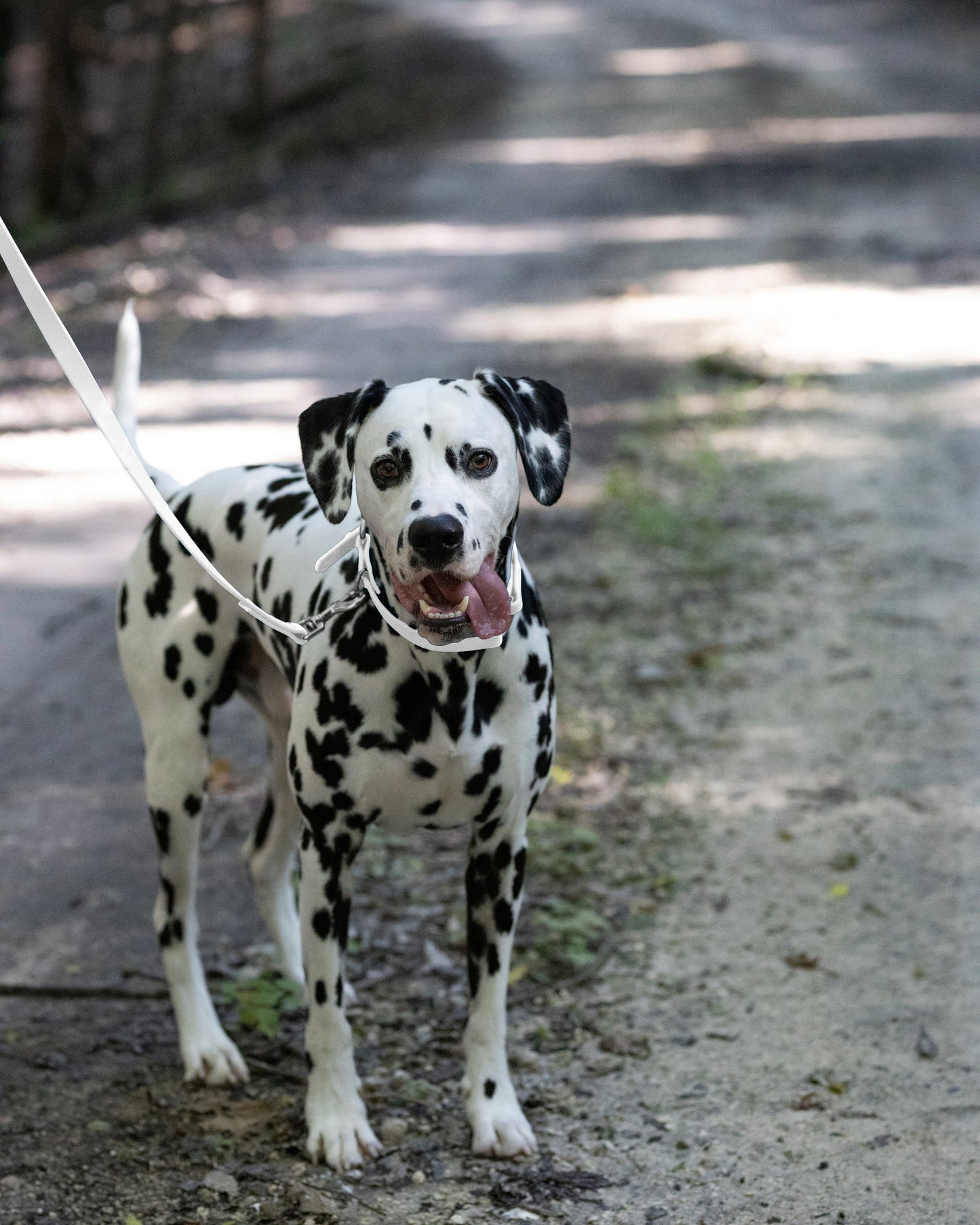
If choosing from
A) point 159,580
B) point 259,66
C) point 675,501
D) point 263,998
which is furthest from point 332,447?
point 259,66

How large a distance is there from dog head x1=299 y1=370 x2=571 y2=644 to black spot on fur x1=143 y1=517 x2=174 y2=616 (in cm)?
80

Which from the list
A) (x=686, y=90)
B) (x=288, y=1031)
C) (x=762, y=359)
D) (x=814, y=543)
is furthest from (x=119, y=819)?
(x=686, y=90)

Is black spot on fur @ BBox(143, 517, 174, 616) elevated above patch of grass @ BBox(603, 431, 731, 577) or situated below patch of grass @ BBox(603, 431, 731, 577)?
above

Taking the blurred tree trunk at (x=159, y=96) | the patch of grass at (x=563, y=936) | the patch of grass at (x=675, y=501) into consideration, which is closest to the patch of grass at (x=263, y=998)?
the patch of grass at (x=563, y=936)

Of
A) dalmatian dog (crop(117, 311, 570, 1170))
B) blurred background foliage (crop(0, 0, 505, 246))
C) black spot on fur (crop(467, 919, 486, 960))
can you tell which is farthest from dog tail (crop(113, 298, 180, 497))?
blurred background foliage (crop(0, 0, 505, 246))

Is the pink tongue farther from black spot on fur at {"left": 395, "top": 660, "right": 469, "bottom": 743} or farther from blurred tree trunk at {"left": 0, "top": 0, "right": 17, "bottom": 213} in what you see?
blurred tree trunk at {"left": 0, "top": 0, "right": 17, "bottom": 213}

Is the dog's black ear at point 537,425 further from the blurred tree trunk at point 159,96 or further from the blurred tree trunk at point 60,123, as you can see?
the blurred tree trunk at point 159,96

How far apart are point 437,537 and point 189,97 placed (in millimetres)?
31090

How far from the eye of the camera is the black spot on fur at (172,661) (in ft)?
13.4

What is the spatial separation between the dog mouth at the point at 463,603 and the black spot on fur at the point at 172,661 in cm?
106

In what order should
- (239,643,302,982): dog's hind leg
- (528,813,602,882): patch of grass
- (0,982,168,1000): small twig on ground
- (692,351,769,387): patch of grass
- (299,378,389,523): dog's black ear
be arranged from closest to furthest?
(299,378,389,523): dog's black ear < (239,643,302,982): dog's hind leg < (0,982,168,1000): small twig on ground < (528,813,602,882): patch of grass < (692,351,769,387): patch of grass

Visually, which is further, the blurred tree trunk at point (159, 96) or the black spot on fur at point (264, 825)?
the blurred tree trunk at point (159, 96)

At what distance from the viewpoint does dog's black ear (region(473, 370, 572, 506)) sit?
340 centimetres

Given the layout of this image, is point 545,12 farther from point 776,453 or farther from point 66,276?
point 776,453
